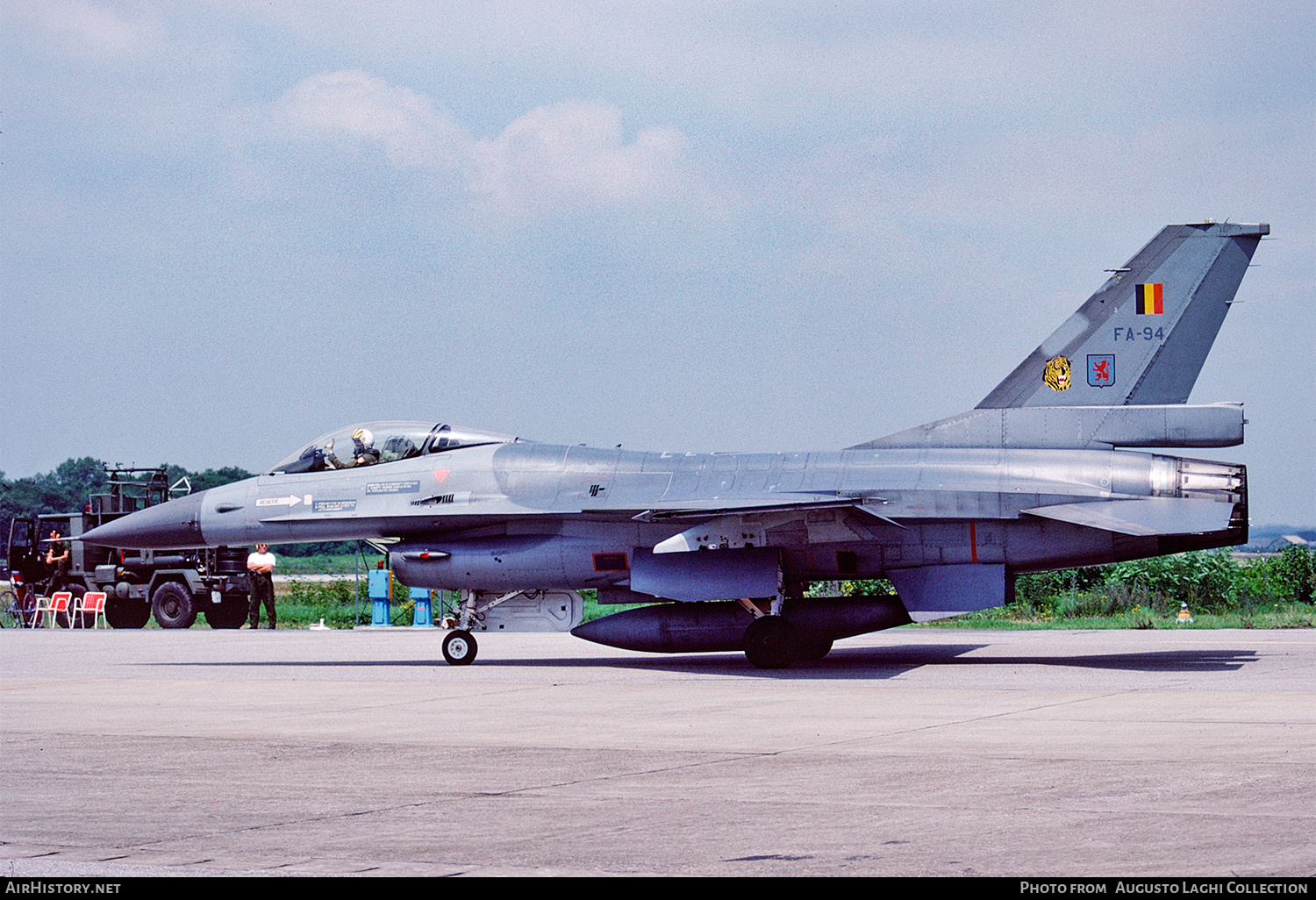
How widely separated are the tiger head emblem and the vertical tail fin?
0.01 m

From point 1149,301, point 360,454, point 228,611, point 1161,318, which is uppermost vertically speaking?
point 1149,301

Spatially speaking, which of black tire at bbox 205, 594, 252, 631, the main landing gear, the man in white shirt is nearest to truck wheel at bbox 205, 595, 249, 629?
black tire at bbox 205, 594, 252, 631

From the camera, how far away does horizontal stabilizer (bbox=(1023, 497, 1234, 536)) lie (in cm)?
1511

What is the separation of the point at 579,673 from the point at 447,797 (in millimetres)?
8764

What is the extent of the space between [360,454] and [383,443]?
337mm

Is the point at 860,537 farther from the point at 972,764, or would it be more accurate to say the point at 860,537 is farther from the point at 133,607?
the point at 133,607

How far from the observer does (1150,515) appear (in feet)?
50.2

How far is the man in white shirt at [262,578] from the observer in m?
29.2

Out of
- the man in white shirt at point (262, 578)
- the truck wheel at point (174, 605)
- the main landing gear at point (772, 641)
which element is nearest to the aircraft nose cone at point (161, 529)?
the main landing gear at point (772, 641)

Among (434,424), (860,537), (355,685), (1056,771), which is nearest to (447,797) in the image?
(1056,771)

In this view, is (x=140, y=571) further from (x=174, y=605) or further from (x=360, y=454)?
(x=360, y=454)

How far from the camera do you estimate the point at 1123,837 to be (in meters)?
6.36

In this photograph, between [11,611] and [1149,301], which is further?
[11,611]
